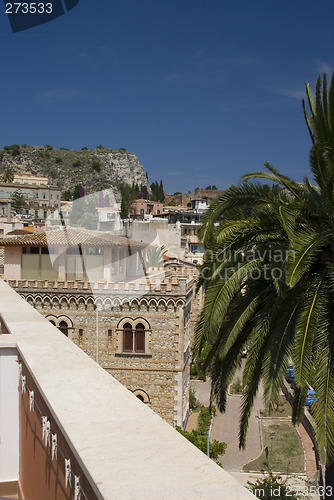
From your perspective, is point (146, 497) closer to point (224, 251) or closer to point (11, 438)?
point (11, 438)

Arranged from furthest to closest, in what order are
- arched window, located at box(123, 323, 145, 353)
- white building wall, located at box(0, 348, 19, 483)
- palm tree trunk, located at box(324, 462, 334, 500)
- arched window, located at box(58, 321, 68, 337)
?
arched window, located at box(58, 321, 68, 337)
arched window, located at box(123, 323, 145, 353)
palm tree trunk, located at box(324, 462, 334, 500)
white building wall, located at box(0, 348, 19, 483)

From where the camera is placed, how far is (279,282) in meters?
6.47

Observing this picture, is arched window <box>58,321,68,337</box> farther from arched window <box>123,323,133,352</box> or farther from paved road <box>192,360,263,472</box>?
paved road <box>192,360,263,472</box>

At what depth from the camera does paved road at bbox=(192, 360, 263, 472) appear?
18.8m

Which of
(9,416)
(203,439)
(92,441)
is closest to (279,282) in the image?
(9,416)

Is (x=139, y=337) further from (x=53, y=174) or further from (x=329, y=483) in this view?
(x=53, y=174)

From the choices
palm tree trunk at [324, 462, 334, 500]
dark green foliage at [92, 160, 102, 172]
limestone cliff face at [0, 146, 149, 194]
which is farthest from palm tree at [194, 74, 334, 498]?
dark green foliage at [92, 160, 102, 172]

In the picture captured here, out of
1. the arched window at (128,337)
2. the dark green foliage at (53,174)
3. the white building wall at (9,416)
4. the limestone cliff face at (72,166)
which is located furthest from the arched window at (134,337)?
the dark green foliage at (53,174)

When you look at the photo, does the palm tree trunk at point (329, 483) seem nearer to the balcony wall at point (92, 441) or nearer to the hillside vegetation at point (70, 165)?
the balcony wall at point (92, 441)

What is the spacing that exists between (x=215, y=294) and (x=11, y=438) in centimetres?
411

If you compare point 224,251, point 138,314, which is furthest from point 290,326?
Answer: point 138,314

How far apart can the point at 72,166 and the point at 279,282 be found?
160306 mm

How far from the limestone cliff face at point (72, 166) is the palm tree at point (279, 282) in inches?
5702

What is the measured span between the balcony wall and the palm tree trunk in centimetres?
493
